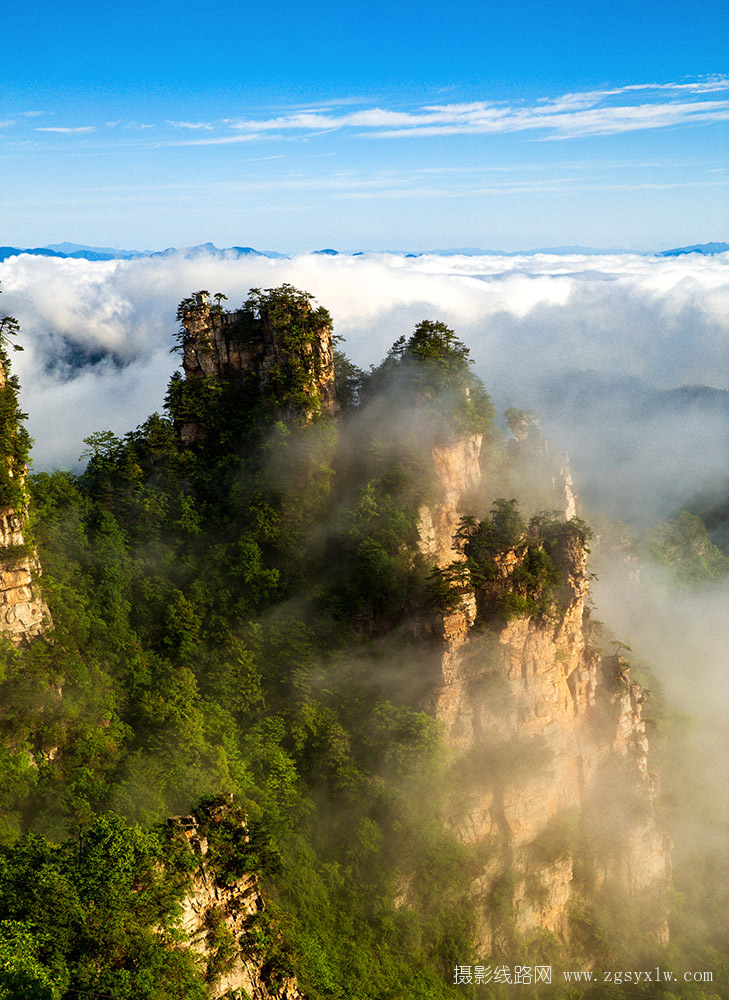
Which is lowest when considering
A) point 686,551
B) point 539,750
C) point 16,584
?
point 686,551

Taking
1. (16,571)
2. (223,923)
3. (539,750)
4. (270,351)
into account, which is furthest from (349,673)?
(270,351)

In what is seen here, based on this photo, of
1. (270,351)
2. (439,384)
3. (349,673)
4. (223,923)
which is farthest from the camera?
(270,351)

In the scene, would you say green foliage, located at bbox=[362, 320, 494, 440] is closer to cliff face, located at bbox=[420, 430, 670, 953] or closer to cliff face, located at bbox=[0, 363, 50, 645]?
cliff face, located at bbox=[420, 430, 670, 953]

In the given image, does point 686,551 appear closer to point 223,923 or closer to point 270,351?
point 270,351

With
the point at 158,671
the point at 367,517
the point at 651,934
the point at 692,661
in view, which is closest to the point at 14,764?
the point at 158,671

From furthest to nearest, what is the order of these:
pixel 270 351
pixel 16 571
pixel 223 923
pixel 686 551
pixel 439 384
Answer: pixel 686 551 < pixel 270 351 < pixel 439 384 < pixel 16 571 < pixel 223 923

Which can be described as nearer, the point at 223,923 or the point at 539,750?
the point at 223,923

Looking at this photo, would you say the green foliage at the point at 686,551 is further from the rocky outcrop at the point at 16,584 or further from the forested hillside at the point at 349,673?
the rocky outcrop at the point at 16,584

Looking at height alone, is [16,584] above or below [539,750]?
above
